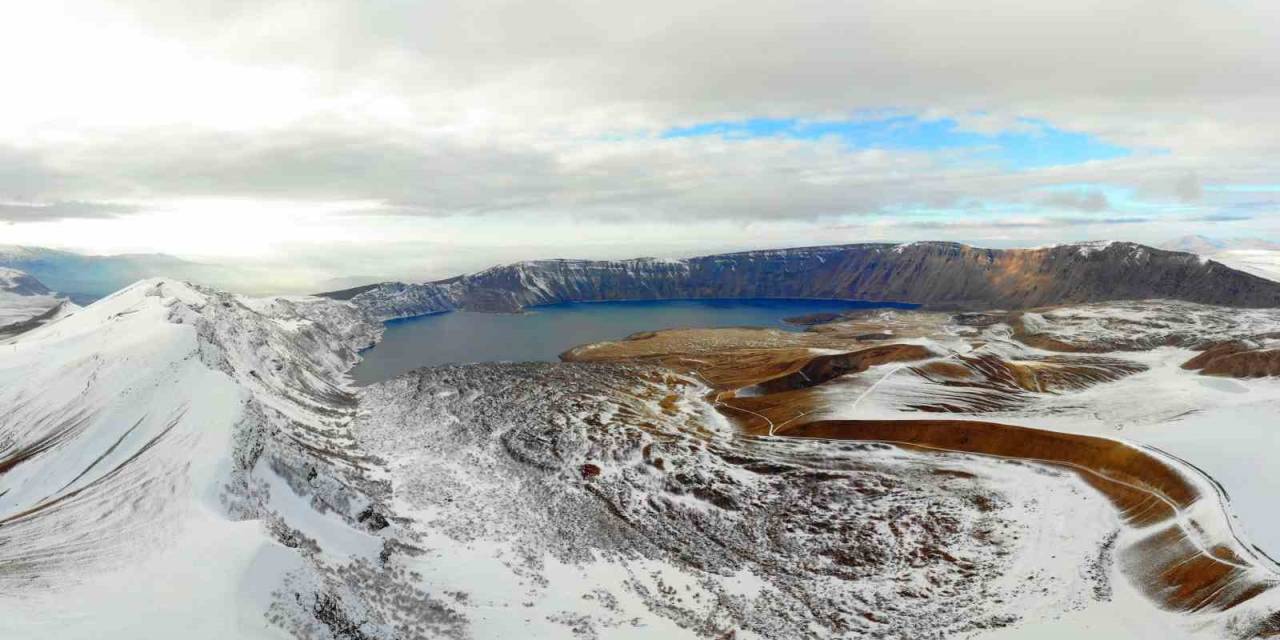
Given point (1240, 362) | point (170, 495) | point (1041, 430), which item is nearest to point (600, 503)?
point (170, 495)

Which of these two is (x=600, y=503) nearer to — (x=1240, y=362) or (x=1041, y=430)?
(x=1041, y=430)

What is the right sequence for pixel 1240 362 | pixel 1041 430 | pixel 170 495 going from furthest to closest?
pixel 1240 362
pixel 1041 430
pixel 170 495

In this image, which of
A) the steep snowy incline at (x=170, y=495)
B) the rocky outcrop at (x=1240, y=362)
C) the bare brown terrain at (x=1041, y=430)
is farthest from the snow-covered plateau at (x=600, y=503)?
the rocky outcrop at (x=1240, y=362)

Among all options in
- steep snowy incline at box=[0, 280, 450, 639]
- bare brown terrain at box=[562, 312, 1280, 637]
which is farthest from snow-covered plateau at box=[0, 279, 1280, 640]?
bare brown terrain at box=[562, 312, 1280, 637]

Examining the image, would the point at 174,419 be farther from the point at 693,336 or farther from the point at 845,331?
the point at 845,331

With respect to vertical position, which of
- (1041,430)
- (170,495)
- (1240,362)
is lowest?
(1041,430)

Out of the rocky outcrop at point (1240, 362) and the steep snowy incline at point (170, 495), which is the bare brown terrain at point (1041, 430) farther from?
the steep snowy incline at point (170, 495)
